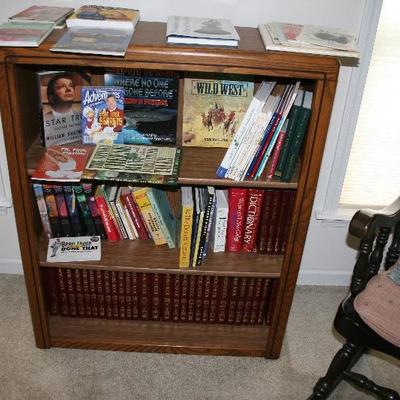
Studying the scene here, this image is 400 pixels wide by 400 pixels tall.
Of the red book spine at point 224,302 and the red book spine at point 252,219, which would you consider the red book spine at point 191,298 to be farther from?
the red book spine at point 252,219

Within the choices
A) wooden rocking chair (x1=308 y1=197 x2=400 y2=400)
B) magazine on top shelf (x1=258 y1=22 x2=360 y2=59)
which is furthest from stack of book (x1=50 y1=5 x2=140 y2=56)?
wooden rocking chair (x1=308 y1=197 x2=400 y2=400)

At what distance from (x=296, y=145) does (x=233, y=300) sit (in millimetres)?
699

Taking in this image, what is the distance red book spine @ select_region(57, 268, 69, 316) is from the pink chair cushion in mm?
1039

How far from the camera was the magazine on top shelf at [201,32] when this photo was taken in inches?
51.3

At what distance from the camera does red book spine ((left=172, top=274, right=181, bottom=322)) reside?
5.94 feet

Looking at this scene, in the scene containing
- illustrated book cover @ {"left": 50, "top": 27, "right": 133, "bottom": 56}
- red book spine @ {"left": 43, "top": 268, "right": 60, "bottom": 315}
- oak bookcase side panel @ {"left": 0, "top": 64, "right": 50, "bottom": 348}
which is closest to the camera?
illustrated book cover @ {"left": 50, "top": 27, "right": 133, "bottom": 56}

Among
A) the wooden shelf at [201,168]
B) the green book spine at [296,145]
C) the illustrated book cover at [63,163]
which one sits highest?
the green book spine at [296,145]

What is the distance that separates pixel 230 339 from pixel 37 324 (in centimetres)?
72

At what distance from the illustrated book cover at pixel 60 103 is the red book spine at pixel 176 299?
2.10ft

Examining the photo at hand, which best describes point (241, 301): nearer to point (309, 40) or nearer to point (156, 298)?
point (156, 298)

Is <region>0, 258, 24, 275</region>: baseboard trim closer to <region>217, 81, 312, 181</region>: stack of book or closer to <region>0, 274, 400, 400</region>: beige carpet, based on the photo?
<region>0, 274, 400, 400</region>: beige carpet

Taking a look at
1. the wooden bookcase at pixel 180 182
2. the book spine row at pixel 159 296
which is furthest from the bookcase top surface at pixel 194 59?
the book spine row at pixel 159 296

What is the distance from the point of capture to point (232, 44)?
4.35 feet

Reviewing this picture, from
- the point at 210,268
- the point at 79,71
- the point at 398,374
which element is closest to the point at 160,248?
the point at 210,268
